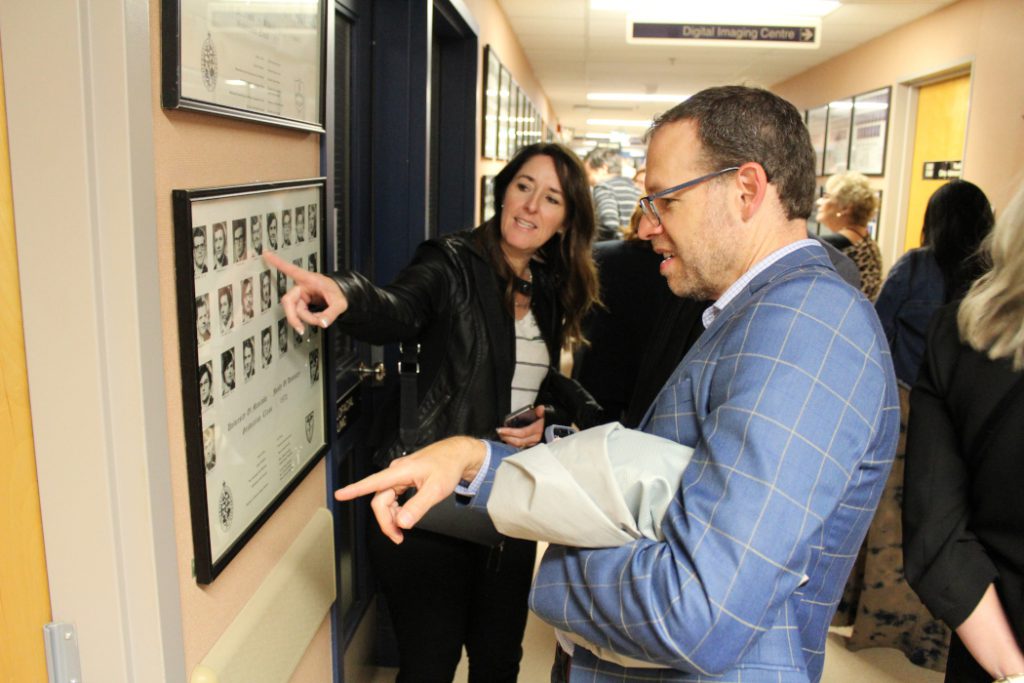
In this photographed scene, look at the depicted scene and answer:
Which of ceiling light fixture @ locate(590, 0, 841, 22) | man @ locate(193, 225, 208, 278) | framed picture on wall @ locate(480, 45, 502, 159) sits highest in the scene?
ceiling light fixture @ locate(590, 0, 841, 22)

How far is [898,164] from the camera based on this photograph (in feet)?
19.6

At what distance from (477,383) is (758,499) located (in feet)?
3.75

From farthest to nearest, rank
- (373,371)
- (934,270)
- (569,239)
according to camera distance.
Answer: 1. (934,270)
2. (373,371)
3. (569,239)

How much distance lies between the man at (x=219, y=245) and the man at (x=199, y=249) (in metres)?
0.03

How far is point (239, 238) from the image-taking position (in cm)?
124

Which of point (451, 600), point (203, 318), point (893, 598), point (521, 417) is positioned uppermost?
point (203, 318)

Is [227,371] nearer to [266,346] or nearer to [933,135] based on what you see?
[266,346]

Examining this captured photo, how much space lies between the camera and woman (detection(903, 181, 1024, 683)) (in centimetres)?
125

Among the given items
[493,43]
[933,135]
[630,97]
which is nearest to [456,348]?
[493,43]

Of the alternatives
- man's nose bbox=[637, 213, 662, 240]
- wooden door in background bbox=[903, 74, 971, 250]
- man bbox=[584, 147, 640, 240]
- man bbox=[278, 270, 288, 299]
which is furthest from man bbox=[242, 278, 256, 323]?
wooden door in background bbox=[903, 74, 971, 250]

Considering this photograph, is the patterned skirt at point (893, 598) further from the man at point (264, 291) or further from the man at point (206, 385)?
the man at point (206, 385)

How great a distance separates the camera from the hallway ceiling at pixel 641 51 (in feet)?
18.0

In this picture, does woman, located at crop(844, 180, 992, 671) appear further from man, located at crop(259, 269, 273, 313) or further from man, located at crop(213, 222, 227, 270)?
man, located at crop(213, 222, 227, 270)

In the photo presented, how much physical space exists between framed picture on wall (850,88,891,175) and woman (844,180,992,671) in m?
3.58
